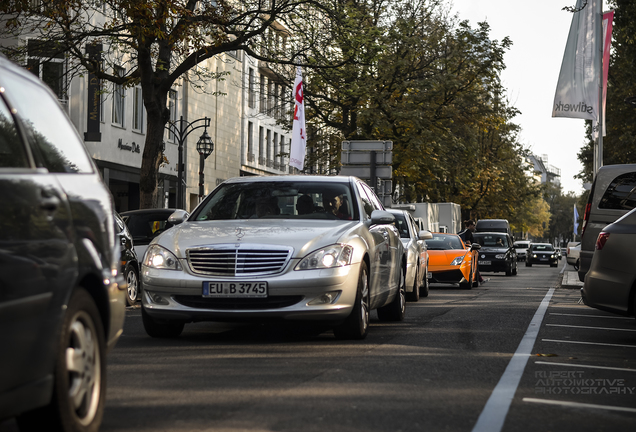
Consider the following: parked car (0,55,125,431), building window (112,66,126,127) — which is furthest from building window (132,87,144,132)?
parked car (0,55,125,431)

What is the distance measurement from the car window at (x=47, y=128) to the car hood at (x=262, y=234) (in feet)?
11.5

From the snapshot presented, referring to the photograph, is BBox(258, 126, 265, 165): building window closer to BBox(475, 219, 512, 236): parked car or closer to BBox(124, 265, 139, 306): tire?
BBox(475, 219, 512, 236): parked car

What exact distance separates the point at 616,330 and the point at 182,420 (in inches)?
296

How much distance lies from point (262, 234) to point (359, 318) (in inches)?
47.2

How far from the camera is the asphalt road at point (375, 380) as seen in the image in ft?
17.7

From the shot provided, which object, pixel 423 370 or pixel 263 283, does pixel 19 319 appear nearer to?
pixel 423 370

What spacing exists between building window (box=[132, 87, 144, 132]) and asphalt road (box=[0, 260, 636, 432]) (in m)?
28.6

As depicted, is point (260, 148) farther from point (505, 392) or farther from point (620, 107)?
point (505, 392)

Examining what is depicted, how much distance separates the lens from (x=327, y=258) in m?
8.77

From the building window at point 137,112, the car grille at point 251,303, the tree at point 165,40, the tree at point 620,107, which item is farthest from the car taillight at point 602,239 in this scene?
the building window at point 137,112

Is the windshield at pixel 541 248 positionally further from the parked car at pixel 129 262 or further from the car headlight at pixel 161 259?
the car headlight at pixel 161 259

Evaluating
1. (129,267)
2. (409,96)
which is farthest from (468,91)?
(129,267)

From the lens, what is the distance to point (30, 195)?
4211 millimetres

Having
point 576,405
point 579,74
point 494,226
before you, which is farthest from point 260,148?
point 576,405
